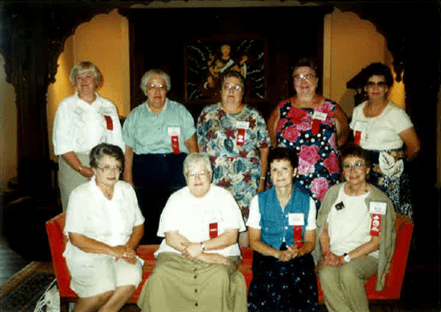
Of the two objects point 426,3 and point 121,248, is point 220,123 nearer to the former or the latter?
point 121,248

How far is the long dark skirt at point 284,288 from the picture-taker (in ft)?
9.43

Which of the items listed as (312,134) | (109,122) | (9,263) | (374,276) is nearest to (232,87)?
(312,134)

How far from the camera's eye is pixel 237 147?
3652 mm

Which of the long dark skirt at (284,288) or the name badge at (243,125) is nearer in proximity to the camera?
the long dark skirt at (284,288)

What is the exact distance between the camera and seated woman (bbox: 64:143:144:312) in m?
2.93

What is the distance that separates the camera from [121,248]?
9.96 feet

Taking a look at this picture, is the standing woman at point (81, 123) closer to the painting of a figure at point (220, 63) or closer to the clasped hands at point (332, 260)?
the clasped hands at point (332, 260)

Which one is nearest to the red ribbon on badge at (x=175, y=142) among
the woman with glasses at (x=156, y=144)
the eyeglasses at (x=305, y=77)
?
the woman with glasses at (x=156, y=144)

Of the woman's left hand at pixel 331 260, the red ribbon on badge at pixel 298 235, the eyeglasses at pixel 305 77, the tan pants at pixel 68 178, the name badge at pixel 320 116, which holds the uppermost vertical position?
the eyeglasses at pixel 305 77

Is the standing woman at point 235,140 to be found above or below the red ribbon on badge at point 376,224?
above

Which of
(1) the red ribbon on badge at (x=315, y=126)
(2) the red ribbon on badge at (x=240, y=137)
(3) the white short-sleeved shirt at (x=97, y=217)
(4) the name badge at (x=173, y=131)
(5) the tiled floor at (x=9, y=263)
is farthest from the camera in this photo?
(5) the tiled floor at (x=9, y=263)

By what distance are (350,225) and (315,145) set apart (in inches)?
26.1

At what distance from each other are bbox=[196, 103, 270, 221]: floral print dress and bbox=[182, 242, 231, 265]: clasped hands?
75 centimetres

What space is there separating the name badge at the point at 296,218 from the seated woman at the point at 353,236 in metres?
0.19
